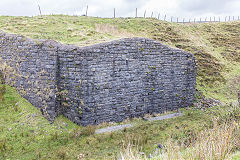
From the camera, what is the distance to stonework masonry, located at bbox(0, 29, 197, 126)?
29.9 feet

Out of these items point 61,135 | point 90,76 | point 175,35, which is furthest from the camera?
point 175,35

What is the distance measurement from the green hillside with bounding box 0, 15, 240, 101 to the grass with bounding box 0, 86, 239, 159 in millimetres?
4249

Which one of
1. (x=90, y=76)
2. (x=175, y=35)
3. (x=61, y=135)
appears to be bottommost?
(x=61, y=135)

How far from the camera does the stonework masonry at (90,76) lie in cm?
910

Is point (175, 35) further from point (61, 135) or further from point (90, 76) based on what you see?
point (61, 135)

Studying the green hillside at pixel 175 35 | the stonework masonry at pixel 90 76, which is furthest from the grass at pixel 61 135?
the green hillside at pixel 175 35

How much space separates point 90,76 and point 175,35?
15.9 meters

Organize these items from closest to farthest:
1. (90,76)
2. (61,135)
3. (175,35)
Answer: (61,135)
(90,76)
(175,35)

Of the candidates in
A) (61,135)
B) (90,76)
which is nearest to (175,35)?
(90,76)

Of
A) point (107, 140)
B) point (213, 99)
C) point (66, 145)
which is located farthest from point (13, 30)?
point (213, 99)

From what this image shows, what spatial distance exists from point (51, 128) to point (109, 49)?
4.52 m

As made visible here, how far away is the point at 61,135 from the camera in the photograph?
838 cm

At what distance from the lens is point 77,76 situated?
9047 millimetres

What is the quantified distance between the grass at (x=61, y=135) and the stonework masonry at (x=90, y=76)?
55 cm
